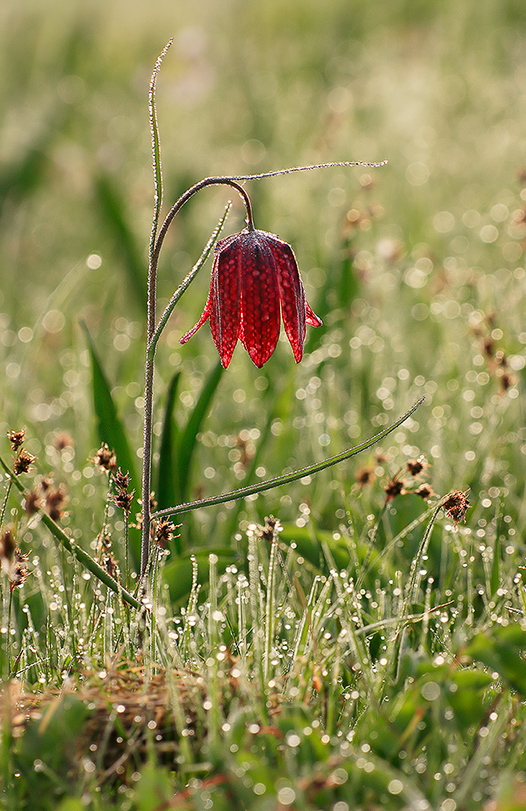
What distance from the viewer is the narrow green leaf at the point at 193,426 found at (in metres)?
1.19

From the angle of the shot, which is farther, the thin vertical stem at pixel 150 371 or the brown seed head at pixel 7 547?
the thin vertical stem at pixel 150 371

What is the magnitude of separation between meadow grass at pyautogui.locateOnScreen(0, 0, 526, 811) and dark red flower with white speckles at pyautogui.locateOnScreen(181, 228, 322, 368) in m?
0.23

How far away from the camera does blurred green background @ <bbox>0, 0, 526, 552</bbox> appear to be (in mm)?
1521

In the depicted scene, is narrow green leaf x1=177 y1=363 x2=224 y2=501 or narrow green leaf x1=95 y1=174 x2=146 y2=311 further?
narrow green leaf x1=95 y1=174 x2=146 y2=311

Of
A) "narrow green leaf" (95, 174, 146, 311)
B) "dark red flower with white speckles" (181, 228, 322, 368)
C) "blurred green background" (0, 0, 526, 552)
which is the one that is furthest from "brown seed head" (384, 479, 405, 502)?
"narrow green leaf" (95, 174, 146, 311)

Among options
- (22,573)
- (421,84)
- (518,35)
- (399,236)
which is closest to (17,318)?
(399,236)

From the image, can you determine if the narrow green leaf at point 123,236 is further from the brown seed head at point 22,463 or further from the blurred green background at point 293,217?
the brown seed head at point 22,463

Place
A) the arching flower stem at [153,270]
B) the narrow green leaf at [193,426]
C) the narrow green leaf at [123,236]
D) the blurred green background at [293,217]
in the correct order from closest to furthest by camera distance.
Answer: the arching flower stem at [153,270]
the narrow green leaf at [193,426]
the blurred green background at [293,217]
the narrow green leaf at [123,236]

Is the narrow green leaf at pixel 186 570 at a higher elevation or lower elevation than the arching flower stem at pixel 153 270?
lower

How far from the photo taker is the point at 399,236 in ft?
8.63

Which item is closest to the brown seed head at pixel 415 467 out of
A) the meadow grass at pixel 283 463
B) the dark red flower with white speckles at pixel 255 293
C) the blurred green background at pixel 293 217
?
the meadow grass at pixel 283 463

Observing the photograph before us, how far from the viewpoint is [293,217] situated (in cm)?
287

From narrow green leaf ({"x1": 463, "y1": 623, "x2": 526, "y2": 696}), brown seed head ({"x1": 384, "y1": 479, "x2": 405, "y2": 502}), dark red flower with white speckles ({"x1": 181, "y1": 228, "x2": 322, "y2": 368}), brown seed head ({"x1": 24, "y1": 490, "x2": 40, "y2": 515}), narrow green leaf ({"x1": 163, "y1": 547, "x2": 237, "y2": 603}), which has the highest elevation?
dark red flower with white speckles ({"x1": 181, "y1": 228, "x2": 322, "y2": 368})

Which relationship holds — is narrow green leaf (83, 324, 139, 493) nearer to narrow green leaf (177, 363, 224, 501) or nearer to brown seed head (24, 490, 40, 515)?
narrow green leaf (177, 363, 224, 501)
